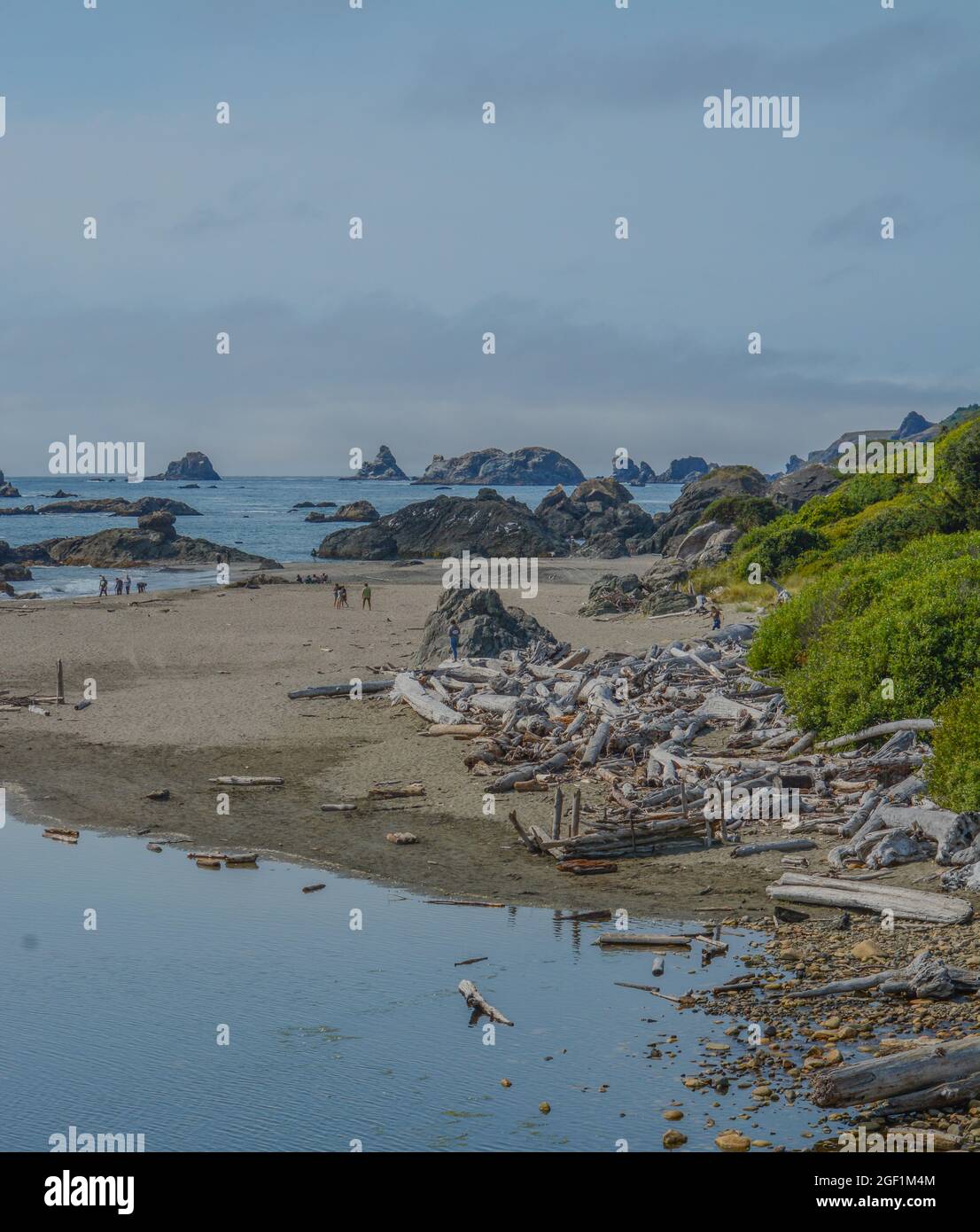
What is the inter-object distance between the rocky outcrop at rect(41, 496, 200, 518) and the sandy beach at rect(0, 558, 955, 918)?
116 meters

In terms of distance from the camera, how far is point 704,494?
339ft

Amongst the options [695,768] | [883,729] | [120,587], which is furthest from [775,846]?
[120,587]

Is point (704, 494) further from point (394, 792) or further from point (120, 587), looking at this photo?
point (394, 792)

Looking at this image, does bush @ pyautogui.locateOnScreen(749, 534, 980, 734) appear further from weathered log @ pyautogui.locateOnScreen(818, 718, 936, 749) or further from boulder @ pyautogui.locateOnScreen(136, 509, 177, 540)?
boulder @ pyautogui.locateOnScreen(136, 509, 177, 540)

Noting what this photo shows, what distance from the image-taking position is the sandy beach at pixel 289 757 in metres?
19.8

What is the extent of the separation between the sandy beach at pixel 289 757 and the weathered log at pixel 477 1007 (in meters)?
3.46

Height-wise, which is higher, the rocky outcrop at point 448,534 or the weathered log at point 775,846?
the rocky outcrop at point 448,534

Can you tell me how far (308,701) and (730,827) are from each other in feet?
52.0

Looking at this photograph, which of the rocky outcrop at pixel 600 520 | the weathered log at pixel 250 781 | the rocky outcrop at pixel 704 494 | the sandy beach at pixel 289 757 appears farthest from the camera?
the rocky outcrop at pixel 600 520

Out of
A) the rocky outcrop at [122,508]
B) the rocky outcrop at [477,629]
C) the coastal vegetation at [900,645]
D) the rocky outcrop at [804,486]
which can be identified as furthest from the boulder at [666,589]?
the rocky outcrop at [122,508]

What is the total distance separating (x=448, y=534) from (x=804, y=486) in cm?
2848

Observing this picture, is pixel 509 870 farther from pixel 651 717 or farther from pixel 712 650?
pixel 712 650

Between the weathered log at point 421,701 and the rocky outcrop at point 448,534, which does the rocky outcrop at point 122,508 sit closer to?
the rocky outcrop at point 448,534
